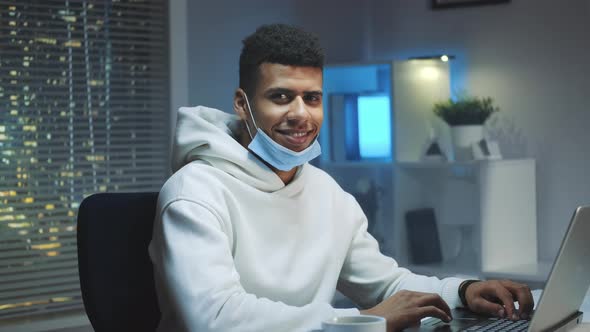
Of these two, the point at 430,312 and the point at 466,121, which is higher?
the point at 466,121

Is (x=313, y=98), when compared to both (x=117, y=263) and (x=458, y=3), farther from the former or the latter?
(x=458, y=3)

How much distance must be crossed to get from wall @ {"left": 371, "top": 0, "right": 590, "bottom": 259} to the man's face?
8.38 feet

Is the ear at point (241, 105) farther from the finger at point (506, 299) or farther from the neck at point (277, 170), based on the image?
the finger at point (506, 299)

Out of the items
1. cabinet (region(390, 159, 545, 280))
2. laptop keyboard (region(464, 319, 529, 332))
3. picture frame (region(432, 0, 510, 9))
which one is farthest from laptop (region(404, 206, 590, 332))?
picture frame (region(432, 0, 510, 9))

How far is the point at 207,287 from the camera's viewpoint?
4.56ft

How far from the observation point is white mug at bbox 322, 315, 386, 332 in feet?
3.59

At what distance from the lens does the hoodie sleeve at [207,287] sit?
4.50ft

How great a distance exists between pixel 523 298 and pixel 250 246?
535 mm

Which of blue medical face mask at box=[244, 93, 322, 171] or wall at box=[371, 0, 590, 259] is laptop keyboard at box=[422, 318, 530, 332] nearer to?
blue medical face mask at box=[244, 93, 322, 171]

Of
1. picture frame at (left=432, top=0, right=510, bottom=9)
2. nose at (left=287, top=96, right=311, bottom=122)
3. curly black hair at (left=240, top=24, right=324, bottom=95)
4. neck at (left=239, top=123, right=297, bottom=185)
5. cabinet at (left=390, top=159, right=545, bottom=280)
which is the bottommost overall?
cabinet at (left=390, top=159, right=545, bottom=280)

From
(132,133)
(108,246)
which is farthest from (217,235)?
(132,133)

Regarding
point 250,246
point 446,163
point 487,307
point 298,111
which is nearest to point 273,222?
point 250,246

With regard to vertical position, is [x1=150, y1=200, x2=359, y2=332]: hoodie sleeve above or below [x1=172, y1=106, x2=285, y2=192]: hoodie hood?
below

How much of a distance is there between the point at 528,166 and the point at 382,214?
75 cm
